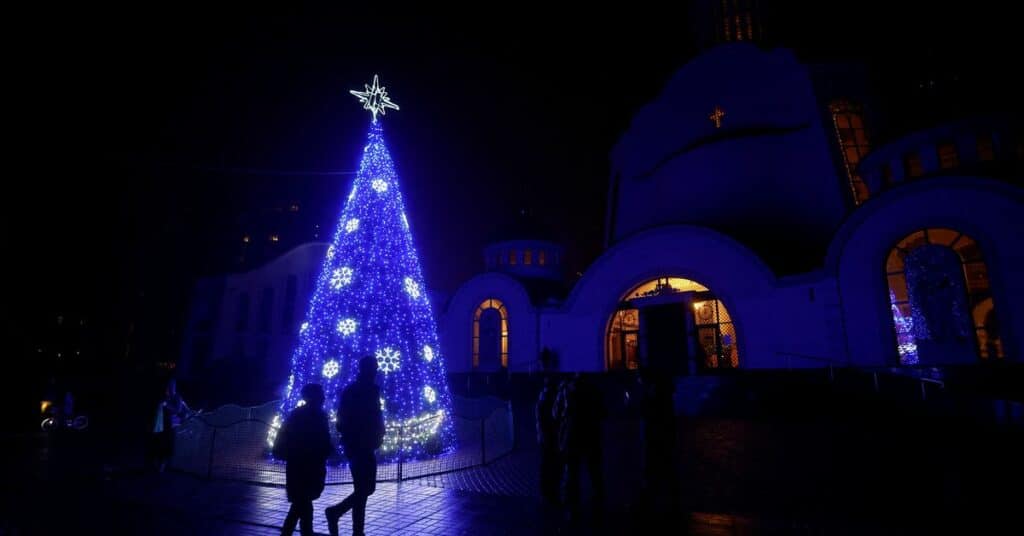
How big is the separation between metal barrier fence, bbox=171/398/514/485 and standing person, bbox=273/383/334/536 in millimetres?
3384

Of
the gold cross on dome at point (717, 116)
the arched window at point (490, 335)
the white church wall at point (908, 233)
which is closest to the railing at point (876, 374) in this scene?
the white church wall at point (908, 233)

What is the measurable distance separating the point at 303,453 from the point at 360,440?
1.94 feet

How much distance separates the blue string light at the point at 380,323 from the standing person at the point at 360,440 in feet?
14.3

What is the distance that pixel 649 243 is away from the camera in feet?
65.3


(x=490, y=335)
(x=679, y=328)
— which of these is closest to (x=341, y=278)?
(x=679, y=328)

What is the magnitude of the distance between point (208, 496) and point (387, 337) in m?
3.88

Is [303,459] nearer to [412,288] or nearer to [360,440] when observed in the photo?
[360,440]

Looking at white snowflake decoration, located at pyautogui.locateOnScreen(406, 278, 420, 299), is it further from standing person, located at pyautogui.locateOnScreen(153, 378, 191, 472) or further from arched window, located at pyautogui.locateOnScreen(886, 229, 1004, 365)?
arched window, located at pyautogui.locateOnScreen(886, 229, 1004, 365)

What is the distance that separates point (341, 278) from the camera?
10.3m

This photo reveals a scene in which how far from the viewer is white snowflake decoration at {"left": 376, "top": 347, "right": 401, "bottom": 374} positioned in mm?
9914

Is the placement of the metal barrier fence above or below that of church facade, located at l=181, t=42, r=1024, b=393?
below

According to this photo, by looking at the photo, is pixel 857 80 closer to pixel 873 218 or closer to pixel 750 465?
pixel 873 218

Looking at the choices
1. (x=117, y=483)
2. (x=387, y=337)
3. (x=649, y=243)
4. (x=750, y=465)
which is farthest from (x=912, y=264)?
(x=117, y=483)

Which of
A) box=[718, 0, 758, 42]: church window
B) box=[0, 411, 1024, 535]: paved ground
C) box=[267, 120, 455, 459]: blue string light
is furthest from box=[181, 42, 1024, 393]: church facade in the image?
box=[267, 120, 455, 459]: blue string light
